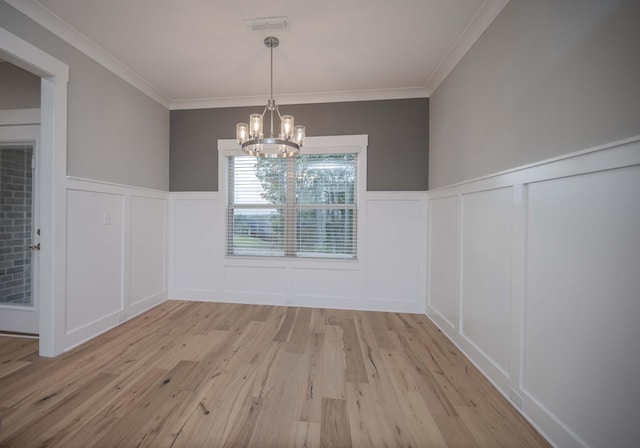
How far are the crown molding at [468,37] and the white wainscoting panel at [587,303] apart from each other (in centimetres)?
140

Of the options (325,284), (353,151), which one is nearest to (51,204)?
(325,284)

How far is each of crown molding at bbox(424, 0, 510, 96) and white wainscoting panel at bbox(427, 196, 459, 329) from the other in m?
1.34

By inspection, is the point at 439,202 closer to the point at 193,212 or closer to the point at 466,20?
the point at 466,20

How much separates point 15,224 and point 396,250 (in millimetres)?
4235

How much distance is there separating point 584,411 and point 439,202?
2.06 metres

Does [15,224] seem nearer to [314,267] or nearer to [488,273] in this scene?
[314,267]

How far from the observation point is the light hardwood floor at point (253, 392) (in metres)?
1.42

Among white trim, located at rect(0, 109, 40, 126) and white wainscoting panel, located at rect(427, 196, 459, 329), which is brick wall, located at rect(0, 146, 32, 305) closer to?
white trim, located at rect(0, 109, 40, 126)

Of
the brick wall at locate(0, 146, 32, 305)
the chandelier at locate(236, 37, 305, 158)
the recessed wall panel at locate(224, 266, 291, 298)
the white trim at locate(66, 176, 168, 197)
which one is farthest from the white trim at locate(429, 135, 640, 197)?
the brick wall at locate(0, 146, 32, 305)

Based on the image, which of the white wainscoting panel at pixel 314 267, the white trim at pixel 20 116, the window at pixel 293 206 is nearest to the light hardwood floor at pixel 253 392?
the white wainscoting panel at pixel 314 267

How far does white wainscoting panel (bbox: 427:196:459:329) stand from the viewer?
2523mm

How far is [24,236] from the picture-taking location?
2643 mm

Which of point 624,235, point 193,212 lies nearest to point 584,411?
point 624,235

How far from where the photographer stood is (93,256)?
8.23 ft
